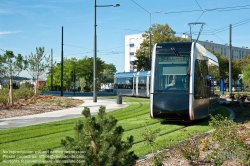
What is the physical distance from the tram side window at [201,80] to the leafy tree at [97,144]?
8451mm

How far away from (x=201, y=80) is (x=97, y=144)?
950 centimetres

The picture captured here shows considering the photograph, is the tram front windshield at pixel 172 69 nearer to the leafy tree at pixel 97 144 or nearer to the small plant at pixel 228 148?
the small plant at pixel 228 148

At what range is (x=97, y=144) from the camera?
13.1ft

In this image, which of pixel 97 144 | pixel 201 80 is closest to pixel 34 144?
pixel 97 144

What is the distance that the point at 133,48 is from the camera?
112812 mm

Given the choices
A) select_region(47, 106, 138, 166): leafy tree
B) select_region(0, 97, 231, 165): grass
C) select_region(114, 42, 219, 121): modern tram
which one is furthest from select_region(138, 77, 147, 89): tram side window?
select_region(47, 106, 138, 166): leafy tree

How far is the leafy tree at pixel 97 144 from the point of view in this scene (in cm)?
386

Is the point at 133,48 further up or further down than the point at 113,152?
Answer: further up

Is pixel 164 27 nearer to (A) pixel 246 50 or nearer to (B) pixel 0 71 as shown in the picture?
(B) pixel 0 71

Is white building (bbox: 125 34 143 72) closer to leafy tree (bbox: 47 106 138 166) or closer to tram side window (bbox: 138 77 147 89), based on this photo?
tram side window (bbox: 138 77 147 89)

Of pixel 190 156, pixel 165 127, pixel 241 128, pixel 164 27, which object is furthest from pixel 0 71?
pixel 164 27

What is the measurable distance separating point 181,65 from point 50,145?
5911 mm

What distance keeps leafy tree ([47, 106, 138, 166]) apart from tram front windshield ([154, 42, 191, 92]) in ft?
27.1

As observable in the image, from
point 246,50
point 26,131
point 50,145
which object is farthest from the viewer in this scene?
point 246,50
